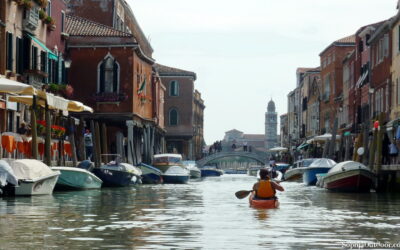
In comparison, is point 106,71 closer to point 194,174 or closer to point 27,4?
point 27,4

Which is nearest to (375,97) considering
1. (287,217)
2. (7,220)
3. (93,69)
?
(93,69)

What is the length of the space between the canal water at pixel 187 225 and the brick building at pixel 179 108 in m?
71.1

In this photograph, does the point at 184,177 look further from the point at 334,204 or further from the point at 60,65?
the point at 334,204

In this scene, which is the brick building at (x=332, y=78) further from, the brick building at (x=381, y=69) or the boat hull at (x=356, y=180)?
the boat hull at (x=356, y=180)

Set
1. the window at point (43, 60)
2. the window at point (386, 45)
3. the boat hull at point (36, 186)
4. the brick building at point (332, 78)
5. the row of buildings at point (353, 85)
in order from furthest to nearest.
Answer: the brick building at point (332, 78) < the window at point (386, 45) < the row of buildings at point (353, 85) < the window at point (43, 60) < the boat hull at point (36, 186)

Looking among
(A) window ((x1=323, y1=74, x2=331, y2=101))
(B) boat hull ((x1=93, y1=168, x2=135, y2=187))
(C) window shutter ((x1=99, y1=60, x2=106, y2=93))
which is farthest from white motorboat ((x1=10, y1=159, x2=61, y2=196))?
(A) window ((x1=323, y1=74, x2=331, y2=101))

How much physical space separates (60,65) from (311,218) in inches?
1123

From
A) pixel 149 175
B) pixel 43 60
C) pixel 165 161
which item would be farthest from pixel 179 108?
pixel 43 60

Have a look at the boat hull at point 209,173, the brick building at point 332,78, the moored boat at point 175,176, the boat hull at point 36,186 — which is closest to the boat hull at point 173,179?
the moored boat at point 175,176

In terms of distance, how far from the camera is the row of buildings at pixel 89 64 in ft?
120

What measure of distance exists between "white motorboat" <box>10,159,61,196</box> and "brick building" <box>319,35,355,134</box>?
4611 centimetres

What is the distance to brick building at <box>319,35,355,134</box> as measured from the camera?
75294 millimetres

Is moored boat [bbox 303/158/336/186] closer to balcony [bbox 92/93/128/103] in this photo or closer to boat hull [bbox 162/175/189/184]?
boat hull [bbox 162/175/189/184]

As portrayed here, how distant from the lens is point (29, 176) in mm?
26438
